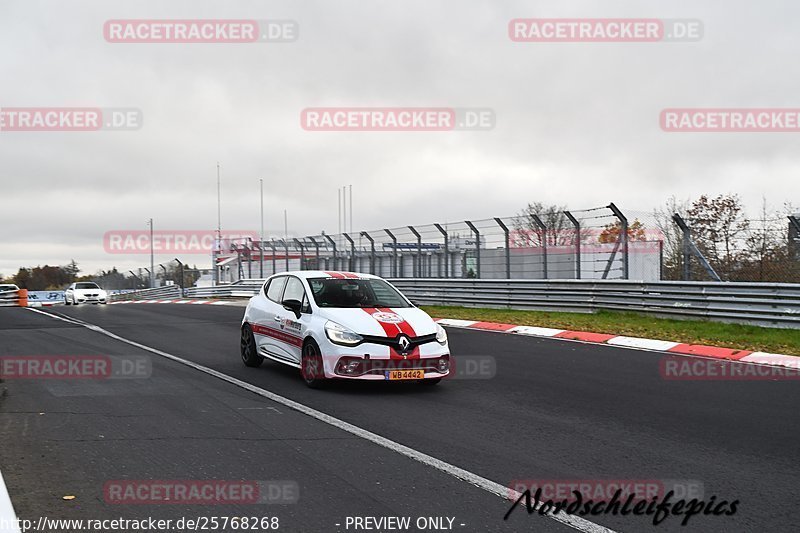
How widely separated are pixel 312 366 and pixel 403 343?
3.81 ft

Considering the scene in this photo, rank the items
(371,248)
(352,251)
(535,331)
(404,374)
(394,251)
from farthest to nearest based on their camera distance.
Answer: (352,251) < (371,248) < (394,251) < (535,331) < (404,374)

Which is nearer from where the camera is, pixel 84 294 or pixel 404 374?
pixel 404 374

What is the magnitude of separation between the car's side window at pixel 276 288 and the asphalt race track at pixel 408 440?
103 cm

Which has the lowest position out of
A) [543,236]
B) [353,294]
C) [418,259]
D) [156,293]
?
[156,293]

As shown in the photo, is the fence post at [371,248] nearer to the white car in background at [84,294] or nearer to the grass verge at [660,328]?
the grass verge at [660,328]

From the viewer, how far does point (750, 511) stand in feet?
15.4

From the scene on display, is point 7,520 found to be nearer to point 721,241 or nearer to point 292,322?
point 292,322

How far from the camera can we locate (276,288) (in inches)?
430

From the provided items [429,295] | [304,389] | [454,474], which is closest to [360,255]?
[429,295]

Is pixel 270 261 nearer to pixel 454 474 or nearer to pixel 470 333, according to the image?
pixel 470 333

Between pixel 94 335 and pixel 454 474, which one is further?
pixel 94 335

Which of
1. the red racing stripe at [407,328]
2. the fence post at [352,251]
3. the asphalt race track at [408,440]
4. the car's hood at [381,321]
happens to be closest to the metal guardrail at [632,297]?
the fence post at [352,251]

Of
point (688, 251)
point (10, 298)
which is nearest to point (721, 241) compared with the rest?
point (688, 251)

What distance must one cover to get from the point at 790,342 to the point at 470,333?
6.01m
